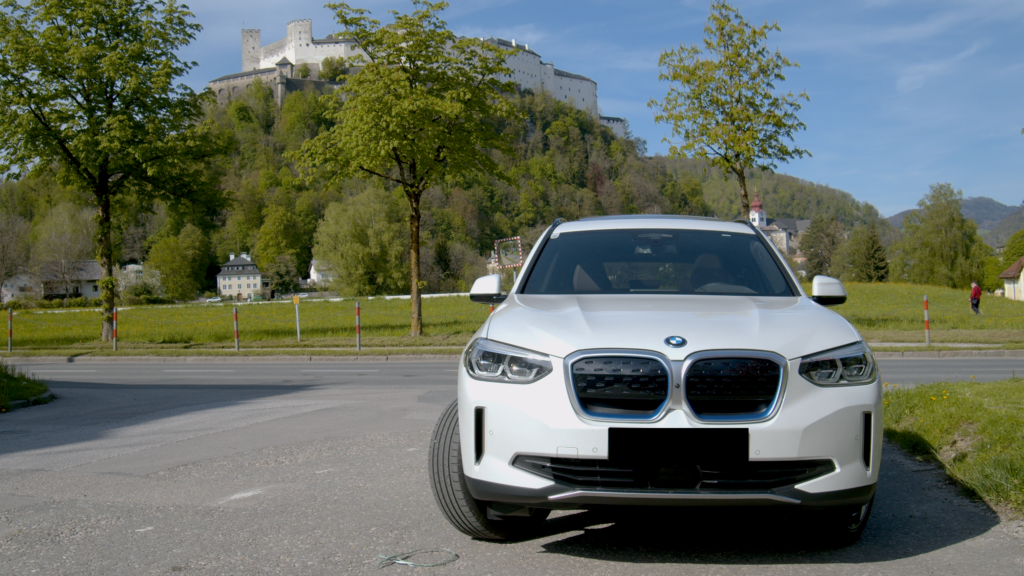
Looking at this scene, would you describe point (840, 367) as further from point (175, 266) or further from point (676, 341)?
point (175, 266)

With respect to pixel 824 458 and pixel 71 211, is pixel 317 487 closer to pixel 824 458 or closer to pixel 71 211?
pixel 824 458

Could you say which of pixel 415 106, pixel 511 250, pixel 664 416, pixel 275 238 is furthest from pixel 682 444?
pixel 275 238

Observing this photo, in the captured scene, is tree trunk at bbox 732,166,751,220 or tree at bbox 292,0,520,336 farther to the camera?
tree trunk at bbox 732,166,751,220

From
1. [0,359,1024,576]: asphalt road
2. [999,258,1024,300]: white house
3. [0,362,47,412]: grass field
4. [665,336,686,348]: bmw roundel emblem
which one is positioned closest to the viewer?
[665,336,686,348]: bmw roundel emblem

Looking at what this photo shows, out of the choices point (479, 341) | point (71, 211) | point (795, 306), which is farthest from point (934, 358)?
point (71, 211)

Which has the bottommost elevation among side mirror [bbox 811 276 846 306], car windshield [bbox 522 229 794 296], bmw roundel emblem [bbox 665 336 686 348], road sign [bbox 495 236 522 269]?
bmw roundel emblem [bbox 665 336 686 348]

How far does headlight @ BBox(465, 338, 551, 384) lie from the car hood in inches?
1.5

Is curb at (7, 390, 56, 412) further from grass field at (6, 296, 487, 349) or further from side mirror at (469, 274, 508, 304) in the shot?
grass field at (6, 296, 487, 349)

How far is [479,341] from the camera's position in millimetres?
3629

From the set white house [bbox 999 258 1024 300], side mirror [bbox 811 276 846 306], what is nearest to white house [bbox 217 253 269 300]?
white house [bbox 999 258 1024 300]

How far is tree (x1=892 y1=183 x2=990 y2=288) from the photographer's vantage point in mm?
74312

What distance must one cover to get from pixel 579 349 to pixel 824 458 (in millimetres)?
1096

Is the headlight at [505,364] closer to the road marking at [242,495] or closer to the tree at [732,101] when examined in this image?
the road marking at [242,495]

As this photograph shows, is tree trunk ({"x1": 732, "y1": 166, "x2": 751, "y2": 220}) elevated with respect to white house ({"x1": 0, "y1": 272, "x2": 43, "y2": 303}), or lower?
elevated
